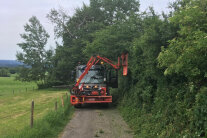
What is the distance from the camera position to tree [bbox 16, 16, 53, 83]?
4659 centimetres

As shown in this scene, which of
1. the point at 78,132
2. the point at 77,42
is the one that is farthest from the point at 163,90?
the point at 77,42

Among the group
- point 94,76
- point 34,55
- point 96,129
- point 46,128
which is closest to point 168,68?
point 96,129

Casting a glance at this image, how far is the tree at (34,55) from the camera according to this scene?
46594mm

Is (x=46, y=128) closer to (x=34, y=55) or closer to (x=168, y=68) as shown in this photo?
(x=168, y=68)

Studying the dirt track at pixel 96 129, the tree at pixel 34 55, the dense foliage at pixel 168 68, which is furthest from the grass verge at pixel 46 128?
the tree at pixel 34 55

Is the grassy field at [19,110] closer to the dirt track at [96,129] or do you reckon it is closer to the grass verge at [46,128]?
the grass verge at [46,128]

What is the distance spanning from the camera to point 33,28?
48250 millimetres

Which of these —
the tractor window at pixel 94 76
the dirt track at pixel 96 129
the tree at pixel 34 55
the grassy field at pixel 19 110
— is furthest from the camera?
the tree at pixel 34 55

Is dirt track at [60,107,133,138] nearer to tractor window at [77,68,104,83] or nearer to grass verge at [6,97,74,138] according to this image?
grass verge at [6,97,74,138]

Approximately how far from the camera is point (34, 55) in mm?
46875

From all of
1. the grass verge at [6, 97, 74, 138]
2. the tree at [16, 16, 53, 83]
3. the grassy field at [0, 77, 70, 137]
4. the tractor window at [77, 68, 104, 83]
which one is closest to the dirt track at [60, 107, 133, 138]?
the grass verge at [6, 97, 74, 138]

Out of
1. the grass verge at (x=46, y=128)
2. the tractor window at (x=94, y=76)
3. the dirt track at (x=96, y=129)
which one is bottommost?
the dirt track at (x=96, y=129)

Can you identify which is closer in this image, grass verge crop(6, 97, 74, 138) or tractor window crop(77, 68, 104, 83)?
grass verge crop(6, 97, 74, 138)

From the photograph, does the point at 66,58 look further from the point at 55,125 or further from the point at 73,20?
the point at 55,125
